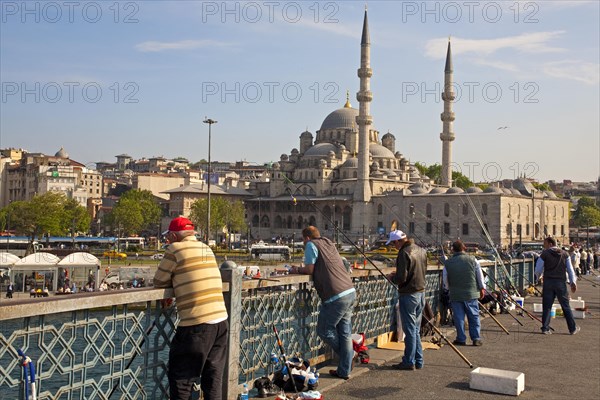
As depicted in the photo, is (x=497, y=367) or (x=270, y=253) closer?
(x=497, y=367)

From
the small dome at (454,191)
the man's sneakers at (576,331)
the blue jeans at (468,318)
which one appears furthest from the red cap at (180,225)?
the small dome at (454,191)

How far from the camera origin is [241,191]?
281 ft

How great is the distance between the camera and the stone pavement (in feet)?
18.8

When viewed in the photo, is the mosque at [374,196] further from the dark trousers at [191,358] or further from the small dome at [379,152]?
the dark trousers at [191,358]

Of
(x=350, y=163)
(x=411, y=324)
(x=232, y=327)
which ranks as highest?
(x=350, y=163)

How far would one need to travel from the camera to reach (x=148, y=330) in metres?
4.21

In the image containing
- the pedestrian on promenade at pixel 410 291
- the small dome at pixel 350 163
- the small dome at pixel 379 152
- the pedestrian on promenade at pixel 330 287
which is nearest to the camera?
the pedestrian on promenade at pixel 330 287

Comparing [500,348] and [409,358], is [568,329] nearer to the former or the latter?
[500,348]

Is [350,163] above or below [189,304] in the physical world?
above

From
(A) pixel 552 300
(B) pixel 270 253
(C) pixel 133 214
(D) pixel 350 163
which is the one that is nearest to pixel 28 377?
(A) pixel 552 300

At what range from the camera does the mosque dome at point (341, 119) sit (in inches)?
3428

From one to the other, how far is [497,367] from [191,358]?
160 inches

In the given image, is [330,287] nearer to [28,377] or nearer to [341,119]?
[28,377]

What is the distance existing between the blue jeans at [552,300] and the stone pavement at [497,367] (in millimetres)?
178
